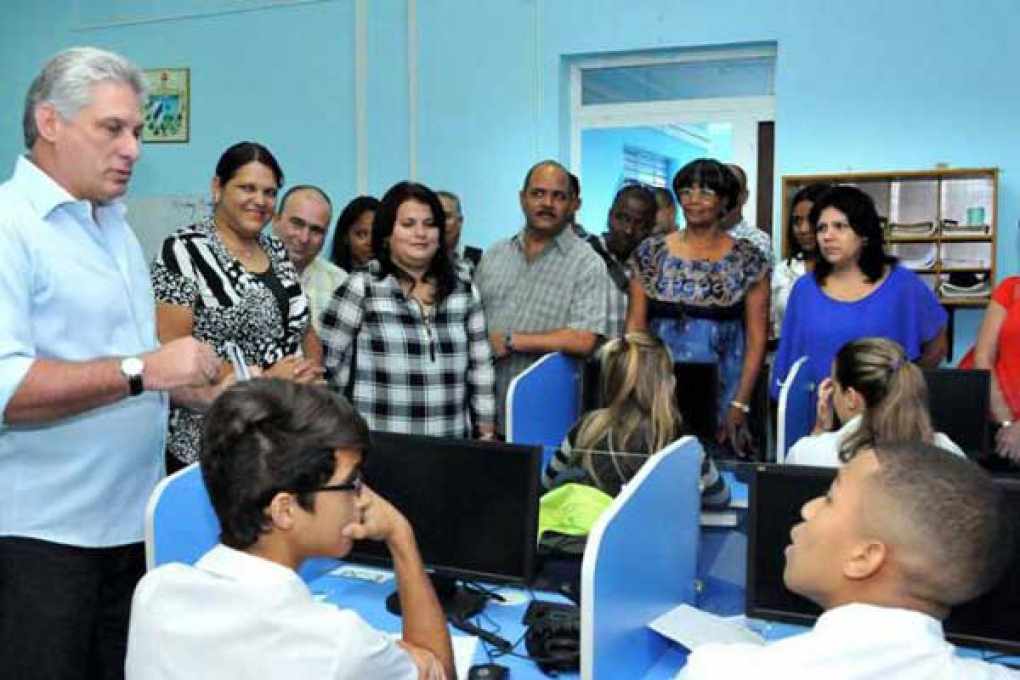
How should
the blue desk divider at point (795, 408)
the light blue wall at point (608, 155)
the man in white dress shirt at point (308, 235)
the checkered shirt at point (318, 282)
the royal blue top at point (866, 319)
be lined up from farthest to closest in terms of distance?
the light blue wall at point (608, 155), the checkered shirt at point (318, 282), the man in white dress shirt at point (308, 235), the royal blue top at point (866, 319), the blue desk divider at point (795, 408)

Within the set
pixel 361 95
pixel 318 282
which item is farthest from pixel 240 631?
pixel 361 95

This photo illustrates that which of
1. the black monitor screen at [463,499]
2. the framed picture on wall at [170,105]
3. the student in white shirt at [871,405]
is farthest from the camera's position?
the framed picture on wall at [170,105]

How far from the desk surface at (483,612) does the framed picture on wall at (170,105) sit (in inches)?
233

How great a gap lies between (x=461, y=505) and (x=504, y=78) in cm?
492

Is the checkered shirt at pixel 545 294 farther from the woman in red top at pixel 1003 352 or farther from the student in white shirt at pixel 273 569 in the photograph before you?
the student in white shirt at pixel 273 569

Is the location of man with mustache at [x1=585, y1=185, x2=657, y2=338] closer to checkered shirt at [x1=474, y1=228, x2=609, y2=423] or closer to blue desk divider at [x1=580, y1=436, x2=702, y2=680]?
checkered shirt at [x1=474, y1=228, x2=609, y2=423]

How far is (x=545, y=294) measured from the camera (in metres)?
3.50

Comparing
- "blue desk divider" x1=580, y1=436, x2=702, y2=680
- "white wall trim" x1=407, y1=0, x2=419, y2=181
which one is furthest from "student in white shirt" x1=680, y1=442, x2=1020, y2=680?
"white wall trim" x1=407, y1=0, x2=419, y2=181

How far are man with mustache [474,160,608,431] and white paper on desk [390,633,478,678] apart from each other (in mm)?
1646

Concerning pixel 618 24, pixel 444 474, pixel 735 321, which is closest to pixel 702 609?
pixel 444 474

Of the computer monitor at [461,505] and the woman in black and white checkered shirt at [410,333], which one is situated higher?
the woman in black and white checkered shirt at [410,333]

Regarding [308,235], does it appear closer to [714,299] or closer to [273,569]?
[714,299]

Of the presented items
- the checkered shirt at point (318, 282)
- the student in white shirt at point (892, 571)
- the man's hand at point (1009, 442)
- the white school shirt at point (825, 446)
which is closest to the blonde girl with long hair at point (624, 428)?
the white school shirt at point (825, 446)

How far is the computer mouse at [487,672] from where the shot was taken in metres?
1.62
